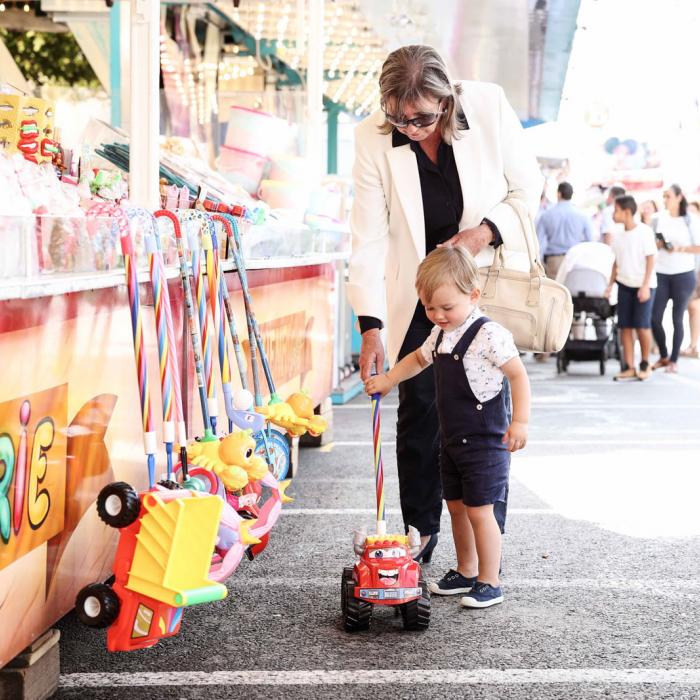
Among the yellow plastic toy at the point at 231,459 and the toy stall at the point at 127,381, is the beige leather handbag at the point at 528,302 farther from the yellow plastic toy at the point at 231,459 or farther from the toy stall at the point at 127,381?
the yellow plastic toy at the point at 231,459

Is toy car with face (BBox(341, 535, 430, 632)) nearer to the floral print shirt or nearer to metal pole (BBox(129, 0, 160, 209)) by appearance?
the floral print shirt

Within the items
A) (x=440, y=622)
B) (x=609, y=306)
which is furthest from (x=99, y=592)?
(x=609, y=306)

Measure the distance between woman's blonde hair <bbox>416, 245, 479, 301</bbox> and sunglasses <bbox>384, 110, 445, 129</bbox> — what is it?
0.39m

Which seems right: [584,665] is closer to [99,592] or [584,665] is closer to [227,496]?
[227,496]

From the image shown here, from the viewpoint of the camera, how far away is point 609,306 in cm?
1047

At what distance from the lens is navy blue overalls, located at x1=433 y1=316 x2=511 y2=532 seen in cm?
342

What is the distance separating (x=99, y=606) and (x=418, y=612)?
3.50 ft

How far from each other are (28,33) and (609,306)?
6928 millimetres

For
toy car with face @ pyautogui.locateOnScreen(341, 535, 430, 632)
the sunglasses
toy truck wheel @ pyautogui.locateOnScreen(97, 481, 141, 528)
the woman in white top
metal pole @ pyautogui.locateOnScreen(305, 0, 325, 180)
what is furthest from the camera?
the woman in white top

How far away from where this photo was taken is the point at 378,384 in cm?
353

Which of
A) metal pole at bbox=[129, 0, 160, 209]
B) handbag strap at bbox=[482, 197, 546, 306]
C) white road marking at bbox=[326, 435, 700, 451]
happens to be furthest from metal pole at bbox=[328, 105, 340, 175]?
handbag strap at bbox=[482, 197, 546, 306]

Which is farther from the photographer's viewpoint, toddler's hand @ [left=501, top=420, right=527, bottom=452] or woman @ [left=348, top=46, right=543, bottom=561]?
woman @ [left=348, top=46, right=543, bottom=561]

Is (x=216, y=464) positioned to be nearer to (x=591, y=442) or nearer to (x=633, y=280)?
(x=591, y=442)

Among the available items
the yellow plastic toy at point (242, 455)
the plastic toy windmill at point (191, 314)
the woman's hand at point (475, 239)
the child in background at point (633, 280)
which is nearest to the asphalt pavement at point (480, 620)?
the yellow plastic toy at point (242, 455)
